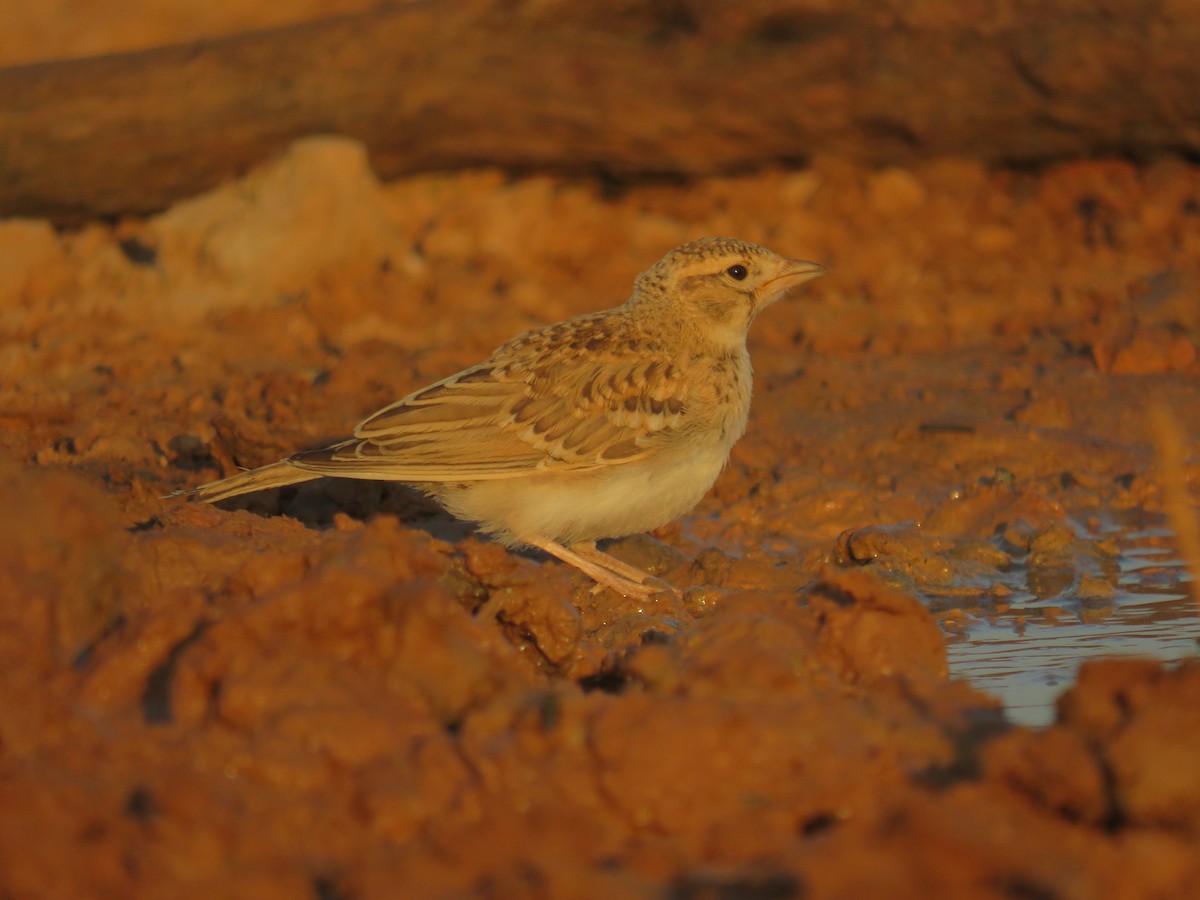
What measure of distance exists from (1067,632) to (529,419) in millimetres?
2178

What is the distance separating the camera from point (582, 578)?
6.46 metres

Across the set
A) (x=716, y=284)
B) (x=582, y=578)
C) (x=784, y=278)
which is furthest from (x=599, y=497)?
(x=784, y=278)

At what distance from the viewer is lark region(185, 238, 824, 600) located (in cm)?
607

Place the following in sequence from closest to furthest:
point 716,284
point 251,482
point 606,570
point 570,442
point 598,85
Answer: point 251,482
point 570,442
point 606,570
point 716,284
point 598,85

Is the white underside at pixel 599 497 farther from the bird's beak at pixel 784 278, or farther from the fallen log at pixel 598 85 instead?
the fallen log at pixel 598 85

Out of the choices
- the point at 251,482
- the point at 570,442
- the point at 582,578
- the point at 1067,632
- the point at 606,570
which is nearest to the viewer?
the point at 1067,632

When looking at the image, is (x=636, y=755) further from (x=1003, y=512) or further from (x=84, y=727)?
(x=1003, y=512)

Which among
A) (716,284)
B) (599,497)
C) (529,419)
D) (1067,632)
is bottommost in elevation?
(1067,632)

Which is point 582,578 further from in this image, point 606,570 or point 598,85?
point 598,85

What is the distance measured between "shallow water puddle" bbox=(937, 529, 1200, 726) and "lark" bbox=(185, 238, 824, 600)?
1.21 m

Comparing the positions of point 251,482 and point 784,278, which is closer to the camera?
point 251,482

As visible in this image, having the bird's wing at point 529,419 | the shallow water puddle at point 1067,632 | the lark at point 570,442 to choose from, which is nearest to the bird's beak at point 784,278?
the lark at point 570,442

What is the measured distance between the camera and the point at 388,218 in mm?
10211

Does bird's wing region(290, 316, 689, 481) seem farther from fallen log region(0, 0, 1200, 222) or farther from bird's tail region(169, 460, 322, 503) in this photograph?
fallen log region(0, 0, 1200, 222)
